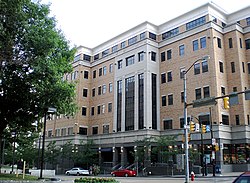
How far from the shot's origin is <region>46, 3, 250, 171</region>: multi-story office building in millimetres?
48406

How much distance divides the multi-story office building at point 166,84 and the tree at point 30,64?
82.3ft

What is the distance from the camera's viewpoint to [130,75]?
60594mm

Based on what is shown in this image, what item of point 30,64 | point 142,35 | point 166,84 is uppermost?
point 142,35

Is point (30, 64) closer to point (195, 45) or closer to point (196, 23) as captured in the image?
point (195, 45)

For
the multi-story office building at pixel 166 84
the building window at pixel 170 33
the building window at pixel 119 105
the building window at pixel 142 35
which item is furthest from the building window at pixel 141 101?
the building window at pixel 170 33

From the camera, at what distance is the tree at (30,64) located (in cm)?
2092

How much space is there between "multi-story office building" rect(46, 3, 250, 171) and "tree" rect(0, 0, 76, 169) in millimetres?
25084

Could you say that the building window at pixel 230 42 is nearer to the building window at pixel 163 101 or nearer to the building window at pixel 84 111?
the building window at pixel 163 101

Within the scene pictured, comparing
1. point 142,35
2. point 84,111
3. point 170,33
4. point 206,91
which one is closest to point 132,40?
point 142,35

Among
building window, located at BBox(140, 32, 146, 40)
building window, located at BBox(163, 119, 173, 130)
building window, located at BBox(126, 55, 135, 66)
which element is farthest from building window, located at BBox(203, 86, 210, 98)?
building window, located at BBox(140, 32, 146, 40)

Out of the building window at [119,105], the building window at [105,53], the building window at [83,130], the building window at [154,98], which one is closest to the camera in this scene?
the building window at [154,98]

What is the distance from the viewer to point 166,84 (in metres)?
56.9

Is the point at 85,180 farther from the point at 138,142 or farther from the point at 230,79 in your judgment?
the point at 230,79

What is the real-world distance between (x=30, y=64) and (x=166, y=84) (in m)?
37.6
